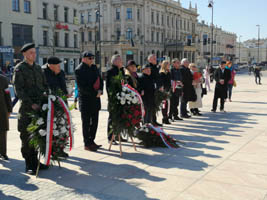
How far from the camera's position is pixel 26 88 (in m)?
5.58

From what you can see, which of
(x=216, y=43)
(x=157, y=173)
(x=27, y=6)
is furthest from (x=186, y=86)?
(x=216, y=43)

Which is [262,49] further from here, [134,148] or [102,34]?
[134,148]

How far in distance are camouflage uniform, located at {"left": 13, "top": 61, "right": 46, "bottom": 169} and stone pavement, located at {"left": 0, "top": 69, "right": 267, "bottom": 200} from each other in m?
0.38

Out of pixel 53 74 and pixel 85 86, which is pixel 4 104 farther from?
pixel 85 86

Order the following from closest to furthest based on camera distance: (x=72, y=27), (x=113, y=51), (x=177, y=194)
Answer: (x=177, y=194) < (x=72, y=27) < (x=113, y=51)

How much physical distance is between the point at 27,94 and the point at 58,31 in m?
43.2

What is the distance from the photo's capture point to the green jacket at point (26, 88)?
5.46 m

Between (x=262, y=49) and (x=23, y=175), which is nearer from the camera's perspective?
(x=23, y=175)

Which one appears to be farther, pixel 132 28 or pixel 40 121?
pixel 132 28

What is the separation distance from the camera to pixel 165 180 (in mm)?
5203

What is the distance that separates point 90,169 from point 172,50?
250 ft

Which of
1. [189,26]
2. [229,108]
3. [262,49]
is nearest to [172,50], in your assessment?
[189,26]

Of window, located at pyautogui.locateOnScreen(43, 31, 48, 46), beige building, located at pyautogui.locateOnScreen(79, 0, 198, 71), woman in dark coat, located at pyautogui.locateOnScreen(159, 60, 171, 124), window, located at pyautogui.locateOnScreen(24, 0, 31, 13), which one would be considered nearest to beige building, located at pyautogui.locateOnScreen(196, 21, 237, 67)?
beige building, located at pyautogui.locateOnScreen(79, 0, 198, 71)

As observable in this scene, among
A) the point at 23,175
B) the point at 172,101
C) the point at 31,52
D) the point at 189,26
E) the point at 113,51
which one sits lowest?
the point at 23,175
